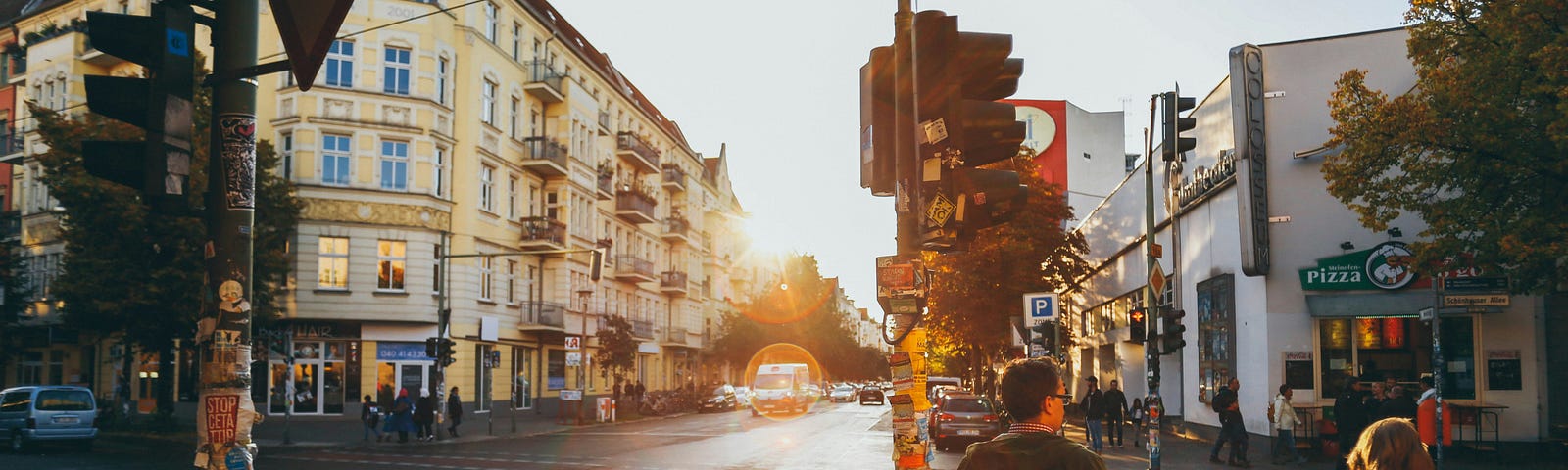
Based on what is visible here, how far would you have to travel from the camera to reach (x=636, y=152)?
6053cm

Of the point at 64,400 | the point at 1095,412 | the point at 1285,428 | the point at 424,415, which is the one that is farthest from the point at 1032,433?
the point at 424,415

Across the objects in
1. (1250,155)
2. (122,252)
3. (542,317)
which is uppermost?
(1250,155)

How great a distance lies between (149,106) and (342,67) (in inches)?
1369

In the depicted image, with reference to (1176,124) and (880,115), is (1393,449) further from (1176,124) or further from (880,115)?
(1176,124)

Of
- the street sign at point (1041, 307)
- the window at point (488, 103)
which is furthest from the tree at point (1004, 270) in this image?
the window at point (488, 103)

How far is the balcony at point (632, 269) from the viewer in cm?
5938

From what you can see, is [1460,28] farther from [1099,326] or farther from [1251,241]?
[1099,326]

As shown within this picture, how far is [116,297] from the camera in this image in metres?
30.0

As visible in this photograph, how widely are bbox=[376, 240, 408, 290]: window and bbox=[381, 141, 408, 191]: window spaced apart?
1873 mm

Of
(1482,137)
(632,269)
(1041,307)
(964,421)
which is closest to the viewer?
(1482,137)

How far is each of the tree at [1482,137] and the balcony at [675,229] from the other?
53.3 meters

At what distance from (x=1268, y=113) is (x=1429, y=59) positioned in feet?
17.5

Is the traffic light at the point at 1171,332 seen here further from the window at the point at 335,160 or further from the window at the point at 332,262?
the window at the point at 335,160

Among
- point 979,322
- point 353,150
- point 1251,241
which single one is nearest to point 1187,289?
point 1251,241
